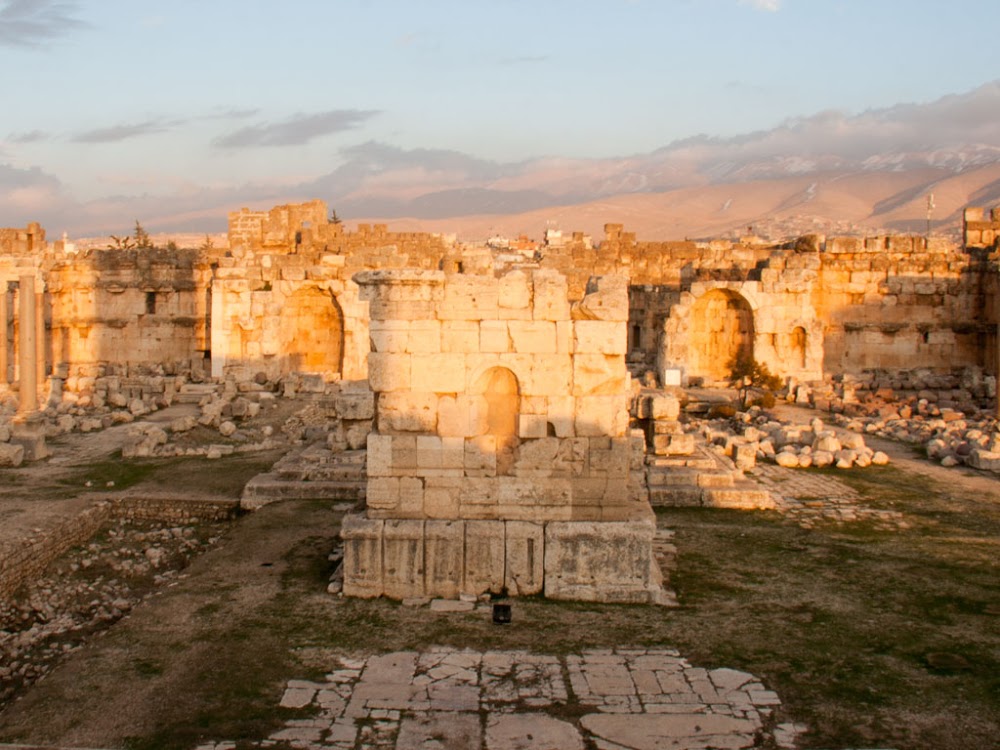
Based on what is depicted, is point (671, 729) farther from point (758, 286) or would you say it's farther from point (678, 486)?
point (758, 286)

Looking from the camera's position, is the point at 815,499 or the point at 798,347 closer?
the point at 815,499

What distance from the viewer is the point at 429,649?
6.82 metres

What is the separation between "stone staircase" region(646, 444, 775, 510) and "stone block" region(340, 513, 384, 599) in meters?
4.75

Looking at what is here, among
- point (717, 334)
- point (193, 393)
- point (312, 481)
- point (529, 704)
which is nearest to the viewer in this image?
point (529, 704)

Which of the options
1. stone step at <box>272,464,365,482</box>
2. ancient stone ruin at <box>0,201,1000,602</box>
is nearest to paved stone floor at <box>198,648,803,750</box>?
ancient stone ruin at <box>0,201,1000,602</box>

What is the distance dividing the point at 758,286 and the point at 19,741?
67.0ft

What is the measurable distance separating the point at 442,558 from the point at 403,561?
317mm

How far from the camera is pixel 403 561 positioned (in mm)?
7875

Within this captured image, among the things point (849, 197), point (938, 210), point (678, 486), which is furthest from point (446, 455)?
point (849, 197)

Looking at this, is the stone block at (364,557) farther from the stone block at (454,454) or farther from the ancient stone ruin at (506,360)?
the stone block at (454,454)

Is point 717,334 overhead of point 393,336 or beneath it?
beneath

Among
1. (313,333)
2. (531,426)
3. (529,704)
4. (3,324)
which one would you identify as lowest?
(529,704)

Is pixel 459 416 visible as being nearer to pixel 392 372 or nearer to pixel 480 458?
pixel 480 458

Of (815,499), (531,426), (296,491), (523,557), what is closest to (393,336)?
(531,426)
